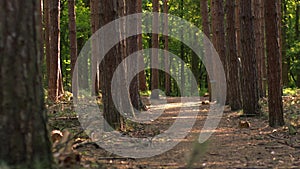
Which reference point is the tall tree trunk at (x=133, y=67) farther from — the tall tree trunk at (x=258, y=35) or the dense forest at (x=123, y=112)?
the tall tree trunk at (x=258, y=35)

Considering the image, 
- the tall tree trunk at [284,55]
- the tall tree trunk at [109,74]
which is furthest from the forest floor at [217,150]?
the tall tree trunk at [284,55]

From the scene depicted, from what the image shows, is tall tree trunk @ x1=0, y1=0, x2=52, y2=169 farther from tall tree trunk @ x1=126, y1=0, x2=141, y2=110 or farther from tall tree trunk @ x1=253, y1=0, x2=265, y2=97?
tall tree trunk @ x1=253, y1=0, x2=265, y2=97

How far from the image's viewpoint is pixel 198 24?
147 feet

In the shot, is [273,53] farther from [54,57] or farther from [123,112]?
[54,57]

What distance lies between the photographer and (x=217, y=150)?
9.35 m

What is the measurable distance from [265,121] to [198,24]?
103 ft

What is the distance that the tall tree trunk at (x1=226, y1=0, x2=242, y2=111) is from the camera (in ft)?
58.7

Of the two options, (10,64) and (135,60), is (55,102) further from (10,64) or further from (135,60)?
(10,64)

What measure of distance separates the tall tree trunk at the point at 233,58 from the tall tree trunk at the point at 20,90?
43.8 feet

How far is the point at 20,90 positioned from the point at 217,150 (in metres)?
5.12

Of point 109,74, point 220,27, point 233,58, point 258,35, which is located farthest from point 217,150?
point 258,35

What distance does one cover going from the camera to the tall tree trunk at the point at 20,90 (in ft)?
16.5

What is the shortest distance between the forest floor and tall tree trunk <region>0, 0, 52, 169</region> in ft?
1.66

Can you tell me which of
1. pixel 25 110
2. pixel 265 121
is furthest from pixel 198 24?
pixel 25 110
